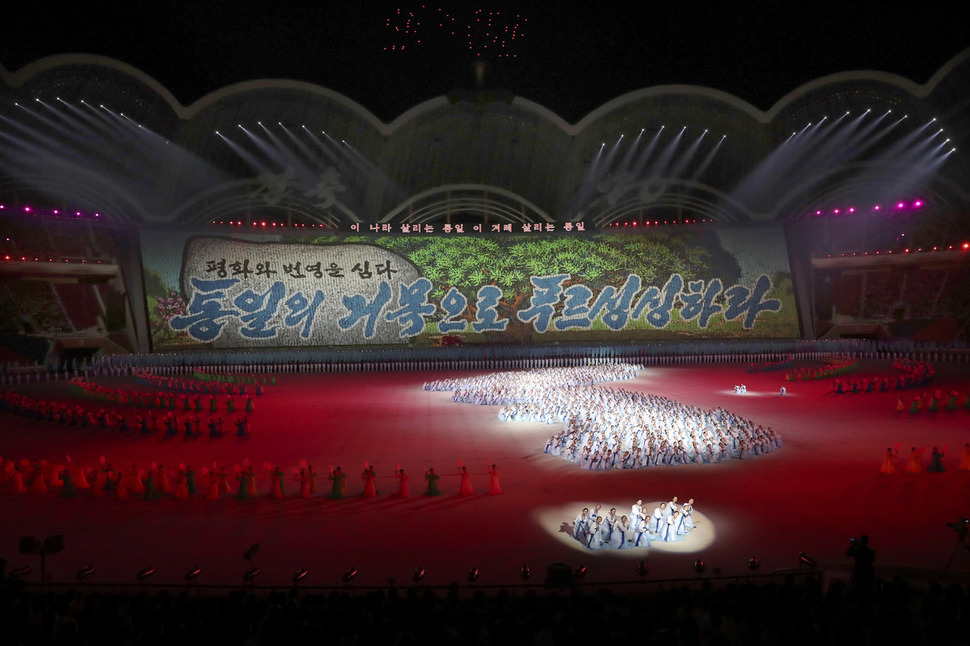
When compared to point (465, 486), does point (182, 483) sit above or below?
above

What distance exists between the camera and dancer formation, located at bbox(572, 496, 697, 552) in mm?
10586

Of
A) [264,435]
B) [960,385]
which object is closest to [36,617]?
[264,435]

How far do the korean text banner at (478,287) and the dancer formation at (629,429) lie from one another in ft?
67.5

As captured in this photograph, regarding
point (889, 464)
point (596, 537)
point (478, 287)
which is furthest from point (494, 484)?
point (478, 287)

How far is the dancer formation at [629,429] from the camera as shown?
15844 millimetres

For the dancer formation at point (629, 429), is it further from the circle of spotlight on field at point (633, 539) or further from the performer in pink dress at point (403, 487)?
the performer in pink dress at point (403, 487)

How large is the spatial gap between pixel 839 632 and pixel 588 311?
135 ft

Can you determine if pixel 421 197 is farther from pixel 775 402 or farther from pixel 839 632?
pixel 839 632

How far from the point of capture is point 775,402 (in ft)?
81.2

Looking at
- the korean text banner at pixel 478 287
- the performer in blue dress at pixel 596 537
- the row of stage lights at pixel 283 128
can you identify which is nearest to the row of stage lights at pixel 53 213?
the korean text banner at pixel 478 287

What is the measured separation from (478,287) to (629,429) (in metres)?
29.5

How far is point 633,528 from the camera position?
35.2 ft

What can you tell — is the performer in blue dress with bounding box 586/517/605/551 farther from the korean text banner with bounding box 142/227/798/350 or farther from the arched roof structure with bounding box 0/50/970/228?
the arched roof structure with bounding box 0/50/970/228

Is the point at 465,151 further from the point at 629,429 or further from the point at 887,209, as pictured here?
the point at 629,429
